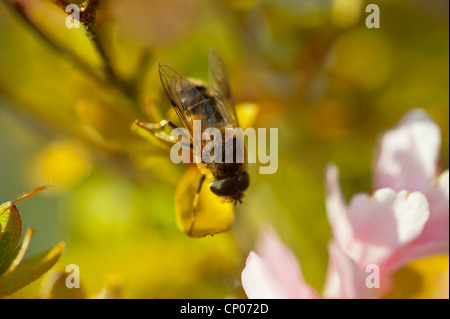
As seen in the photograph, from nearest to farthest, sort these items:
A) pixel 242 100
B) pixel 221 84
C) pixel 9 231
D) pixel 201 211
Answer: pixel 9 231
pixel 201 211
pixel 221 84
pixel 242 100

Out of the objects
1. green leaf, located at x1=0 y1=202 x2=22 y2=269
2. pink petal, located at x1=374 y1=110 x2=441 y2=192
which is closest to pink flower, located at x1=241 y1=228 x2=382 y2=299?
pink petal, located at x1=374 y1=110 x2=441 y2=192

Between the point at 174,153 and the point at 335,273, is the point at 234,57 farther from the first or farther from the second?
the point at 335,273

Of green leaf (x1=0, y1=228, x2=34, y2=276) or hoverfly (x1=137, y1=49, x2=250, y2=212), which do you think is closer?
green leaf (x1=0, y1=228, x2=34, y2=276)

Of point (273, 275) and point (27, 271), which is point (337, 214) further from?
point (27, 271)

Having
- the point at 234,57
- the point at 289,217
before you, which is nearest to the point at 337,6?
the point at 234,57

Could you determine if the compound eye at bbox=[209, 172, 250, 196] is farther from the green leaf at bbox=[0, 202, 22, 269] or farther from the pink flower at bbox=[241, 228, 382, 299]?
the green leaf at bbox=[0, 202, 22, 269]

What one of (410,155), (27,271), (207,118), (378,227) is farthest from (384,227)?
(27,271)

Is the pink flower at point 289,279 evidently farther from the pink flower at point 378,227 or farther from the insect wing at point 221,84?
the insect wing at point 221,84
